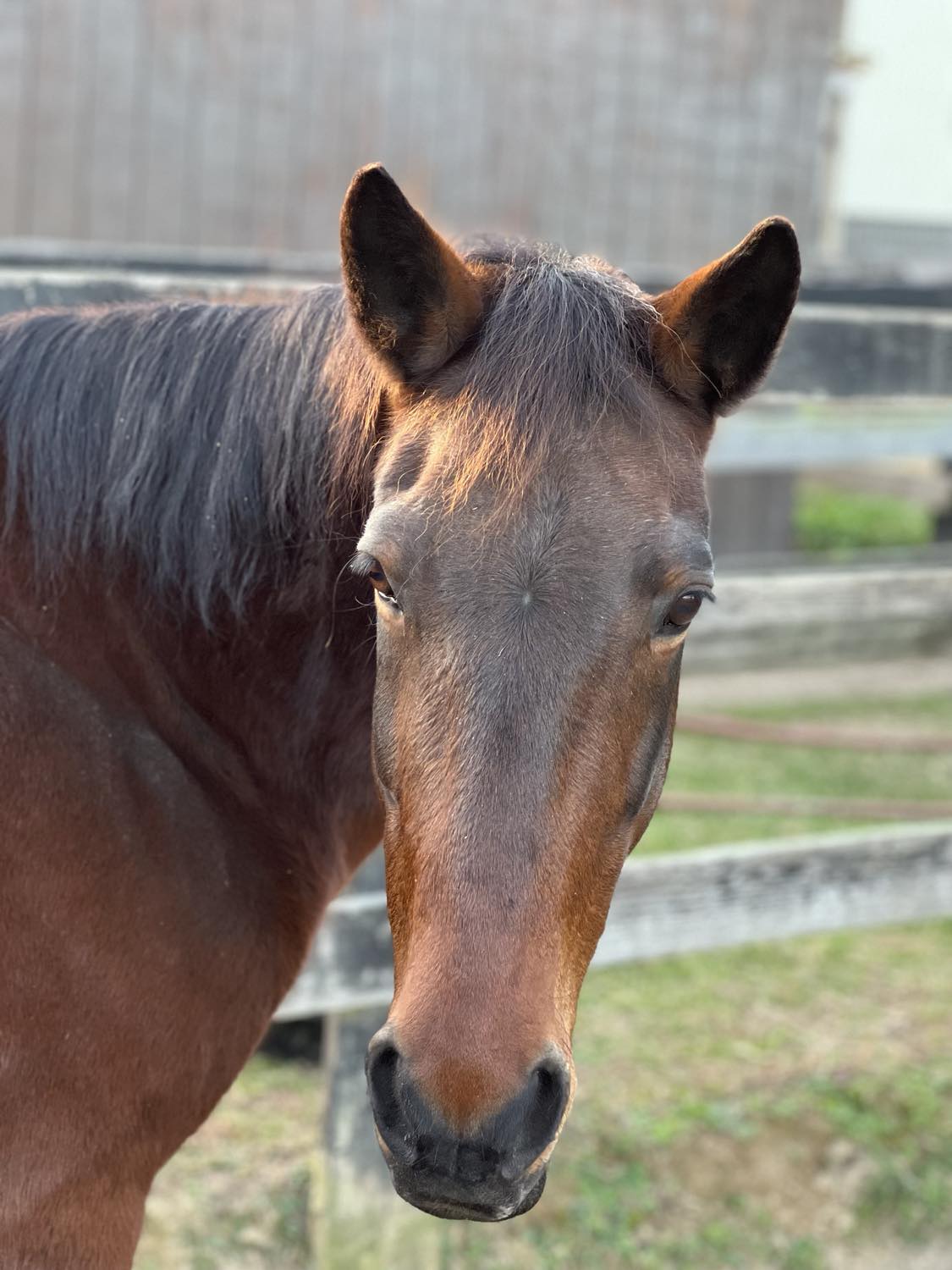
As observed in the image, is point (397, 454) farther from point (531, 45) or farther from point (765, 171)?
point (765, 171)

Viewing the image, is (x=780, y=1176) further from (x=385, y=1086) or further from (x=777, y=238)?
(x=777, y=238)

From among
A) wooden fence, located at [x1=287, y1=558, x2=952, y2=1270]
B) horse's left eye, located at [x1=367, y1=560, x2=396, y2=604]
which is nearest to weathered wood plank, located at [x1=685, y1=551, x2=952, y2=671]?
wooden fence, located at [x1=287, y1=558, x2=952, y2=1270]

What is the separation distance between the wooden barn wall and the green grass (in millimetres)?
3190

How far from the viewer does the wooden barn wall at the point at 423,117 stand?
8.74 m

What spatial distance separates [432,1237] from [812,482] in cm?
1476

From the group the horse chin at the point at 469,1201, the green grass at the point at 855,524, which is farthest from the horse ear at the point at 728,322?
the green grass at the point at 855,524

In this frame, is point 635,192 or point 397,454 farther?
point 635,192

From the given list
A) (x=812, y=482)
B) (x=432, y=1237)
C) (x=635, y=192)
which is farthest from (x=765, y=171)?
(x=432, y=1237)

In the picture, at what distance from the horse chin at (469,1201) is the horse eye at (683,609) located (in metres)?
0.75

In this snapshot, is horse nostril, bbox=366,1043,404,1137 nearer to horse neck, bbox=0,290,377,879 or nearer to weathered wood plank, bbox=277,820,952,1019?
horse neck, bbox=0,290,377,879

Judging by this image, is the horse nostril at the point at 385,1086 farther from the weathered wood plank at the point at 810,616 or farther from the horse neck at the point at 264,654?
the weathered wood plank at the point at 810,616

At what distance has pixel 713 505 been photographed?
10.9 metres

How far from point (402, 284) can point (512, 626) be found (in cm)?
60

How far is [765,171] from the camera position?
421 inches
